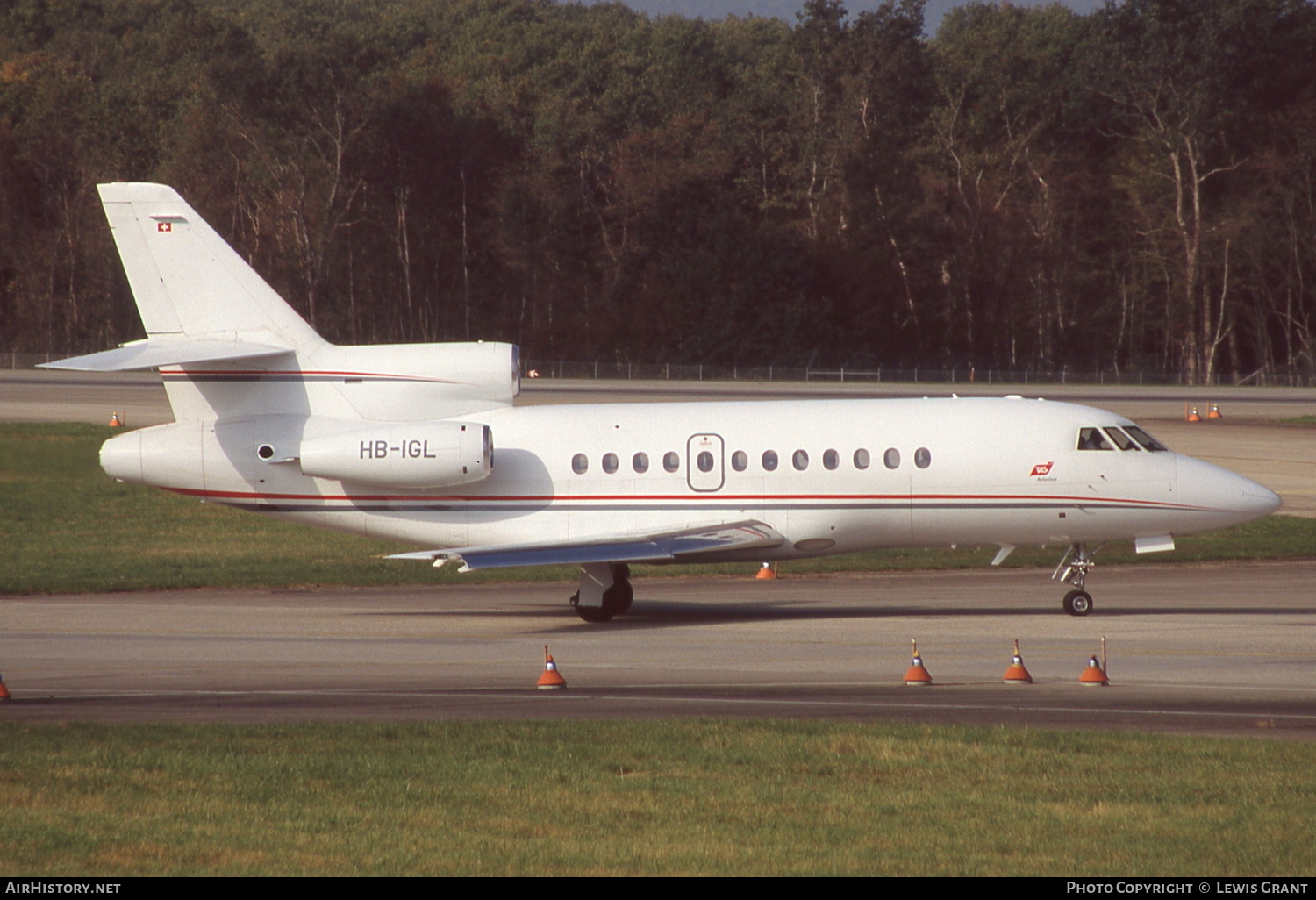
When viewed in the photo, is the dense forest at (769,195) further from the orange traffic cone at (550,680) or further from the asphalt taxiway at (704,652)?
the orange traffic cone at (550,680)

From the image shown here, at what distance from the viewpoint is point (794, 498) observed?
910 inches

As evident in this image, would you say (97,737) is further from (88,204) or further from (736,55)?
(736,55)

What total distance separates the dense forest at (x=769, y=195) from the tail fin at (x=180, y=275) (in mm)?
65004

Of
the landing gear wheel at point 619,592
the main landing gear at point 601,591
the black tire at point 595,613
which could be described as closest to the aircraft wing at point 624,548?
the main landing gear at point 601,591

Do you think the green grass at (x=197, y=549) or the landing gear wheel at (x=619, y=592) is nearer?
the landing gear wheel at (x=619, y=592)

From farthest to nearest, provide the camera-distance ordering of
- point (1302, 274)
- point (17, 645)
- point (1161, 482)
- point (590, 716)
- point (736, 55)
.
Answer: point (736, 55)
point (1302, 274)
point (1161, 482)
point (17, 645)
point (590, 716)

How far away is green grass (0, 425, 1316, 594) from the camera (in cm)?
2919

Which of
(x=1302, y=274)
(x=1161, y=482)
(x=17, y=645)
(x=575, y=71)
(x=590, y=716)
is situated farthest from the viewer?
(x=575, y=71)

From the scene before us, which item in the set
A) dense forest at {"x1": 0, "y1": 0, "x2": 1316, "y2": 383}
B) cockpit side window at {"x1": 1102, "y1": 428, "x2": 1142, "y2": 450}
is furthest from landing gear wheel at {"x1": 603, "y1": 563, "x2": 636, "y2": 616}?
dense forest at {"x1": 0, "y1": 0, "x2": 1316, "y2": 383}

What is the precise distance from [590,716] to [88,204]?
3489 inches

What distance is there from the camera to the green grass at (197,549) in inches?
1149

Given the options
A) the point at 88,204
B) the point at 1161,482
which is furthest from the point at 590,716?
the point at 88,204

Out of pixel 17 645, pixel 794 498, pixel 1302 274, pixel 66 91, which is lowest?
pixel 17 645

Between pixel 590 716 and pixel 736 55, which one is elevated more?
pixel 736 55
